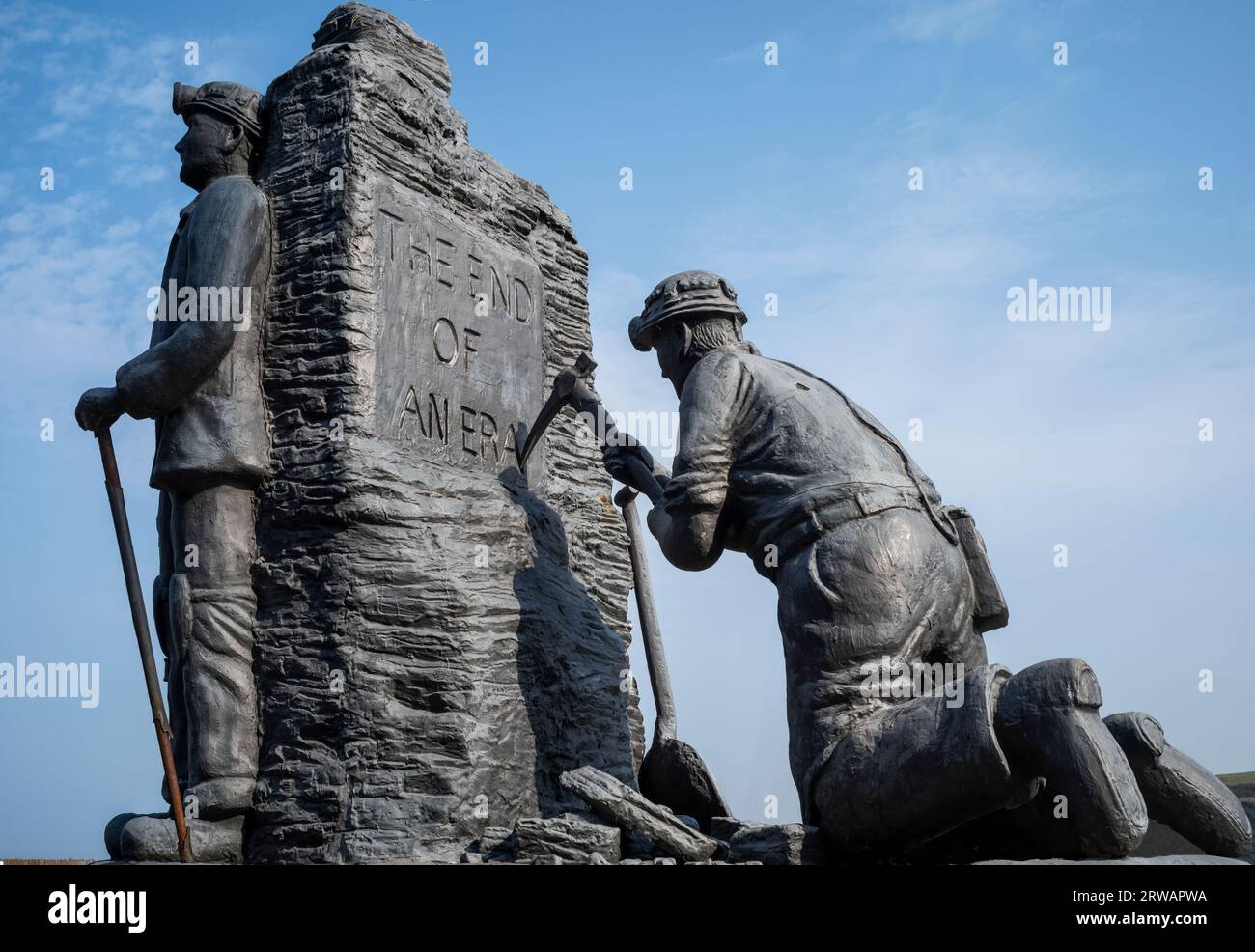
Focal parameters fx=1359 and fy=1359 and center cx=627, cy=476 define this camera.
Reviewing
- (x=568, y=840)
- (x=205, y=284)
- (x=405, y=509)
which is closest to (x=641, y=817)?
(x=568, y=840)

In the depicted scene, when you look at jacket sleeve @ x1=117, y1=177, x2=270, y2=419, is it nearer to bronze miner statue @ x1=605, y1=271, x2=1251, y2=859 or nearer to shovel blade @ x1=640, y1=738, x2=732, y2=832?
bronze miner statue @ x1=605, y1=271, x2=1251, y2=859

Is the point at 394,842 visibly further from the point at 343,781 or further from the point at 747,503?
the point at 747,503

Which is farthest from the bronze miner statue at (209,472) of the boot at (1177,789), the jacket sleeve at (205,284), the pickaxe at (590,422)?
the boot at (1177,789)

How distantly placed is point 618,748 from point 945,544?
76.4 inches

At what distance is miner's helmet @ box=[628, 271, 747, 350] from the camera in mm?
5105

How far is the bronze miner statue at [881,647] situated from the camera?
3.83 metres

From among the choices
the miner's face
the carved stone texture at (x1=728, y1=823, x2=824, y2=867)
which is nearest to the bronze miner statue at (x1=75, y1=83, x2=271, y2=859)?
the miner's face

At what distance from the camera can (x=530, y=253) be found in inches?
254

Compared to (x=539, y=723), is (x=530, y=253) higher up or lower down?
higher up

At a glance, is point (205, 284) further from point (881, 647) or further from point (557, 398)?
point (881, 647)

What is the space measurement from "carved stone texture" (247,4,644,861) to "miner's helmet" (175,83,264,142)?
0.09 m

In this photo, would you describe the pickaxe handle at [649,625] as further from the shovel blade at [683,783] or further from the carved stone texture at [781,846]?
the carved stone texture at [781,846]

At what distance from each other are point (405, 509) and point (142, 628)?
1.04 meters
